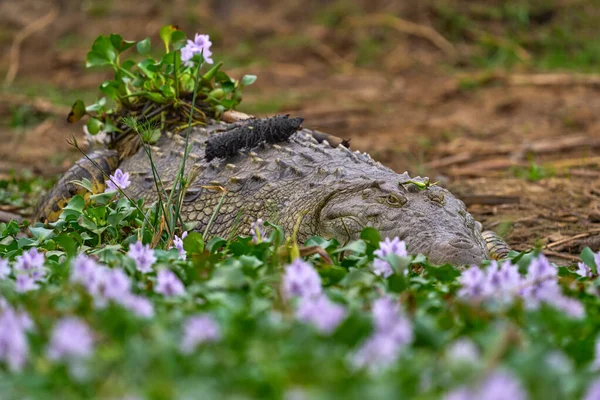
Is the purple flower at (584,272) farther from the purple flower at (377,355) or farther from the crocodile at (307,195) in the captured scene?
the purple flower at (377,355)

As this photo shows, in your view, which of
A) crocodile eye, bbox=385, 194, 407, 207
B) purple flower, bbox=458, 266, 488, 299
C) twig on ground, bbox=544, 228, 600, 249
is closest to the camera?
purple flower, bbox=458, 266, 488, 299

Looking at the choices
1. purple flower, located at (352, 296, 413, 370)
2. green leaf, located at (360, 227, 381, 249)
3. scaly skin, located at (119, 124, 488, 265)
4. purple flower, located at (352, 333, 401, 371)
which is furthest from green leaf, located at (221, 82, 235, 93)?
purple flower, located at (352, 333, 401, 371)

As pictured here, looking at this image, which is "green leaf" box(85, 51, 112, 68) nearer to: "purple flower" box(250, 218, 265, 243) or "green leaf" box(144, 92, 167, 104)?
"green leaf" box(144, 92, 167, 104)

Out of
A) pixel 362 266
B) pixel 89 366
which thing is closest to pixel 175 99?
pixel 362 266

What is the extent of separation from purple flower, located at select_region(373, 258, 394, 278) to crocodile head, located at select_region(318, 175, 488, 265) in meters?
0.74

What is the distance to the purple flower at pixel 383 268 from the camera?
266 cm

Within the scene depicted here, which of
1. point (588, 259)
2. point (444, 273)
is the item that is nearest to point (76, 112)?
point (444, 273)

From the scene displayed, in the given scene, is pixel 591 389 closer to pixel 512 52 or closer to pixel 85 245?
pixel 85 245

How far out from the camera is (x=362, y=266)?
2.79 meters

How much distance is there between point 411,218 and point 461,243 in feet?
0.91

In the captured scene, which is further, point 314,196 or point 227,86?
point 227,86

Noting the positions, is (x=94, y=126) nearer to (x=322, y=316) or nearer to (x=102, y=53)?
(x=102, y=53)

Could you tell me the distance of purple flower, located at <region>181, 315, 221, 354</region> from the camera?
5.54ft

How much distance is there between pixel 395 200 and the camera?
369 cm
